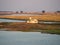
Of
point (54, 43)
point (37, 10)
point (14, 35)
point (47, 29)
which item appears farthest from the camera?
point (37, 10)

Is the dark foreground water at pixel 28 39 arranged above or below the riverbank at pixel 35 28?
below

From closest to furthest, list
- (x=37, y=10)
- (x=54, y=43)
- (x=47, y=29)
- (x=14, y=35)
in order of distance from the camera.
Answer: (x=47, y=29), (x=54, y=43), (x=14, y=35), (x=37, y=10)

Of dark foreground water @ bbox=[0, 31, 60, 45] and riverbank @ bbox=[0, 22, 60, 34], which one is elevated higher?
riverbank @ bbox=[0, 22, 60, 34]

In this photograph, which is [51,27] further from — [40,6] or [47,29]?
[40,6]

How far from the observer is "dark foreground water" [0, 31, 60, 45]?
55.6 inches

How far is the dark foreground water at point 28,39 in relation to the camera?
1412 millimetres

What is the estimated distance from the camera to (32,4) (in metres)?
2.22

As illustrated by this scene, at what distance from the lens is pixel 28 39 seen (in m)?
1.47

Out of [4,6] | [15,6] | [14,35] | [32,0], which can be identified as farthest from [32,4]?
[14,35]

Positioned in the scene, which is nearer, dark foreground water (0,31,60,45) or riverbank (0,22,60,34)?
riverbank (0,22,60,34)

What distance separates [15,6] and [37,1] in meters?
0.36

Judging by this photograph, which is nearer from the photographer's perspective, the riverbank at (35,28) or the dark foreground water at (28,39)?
the riverbank at (35,28)

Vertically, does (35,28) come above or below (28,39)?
above

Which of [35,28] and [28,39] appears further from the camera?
[28,39]
